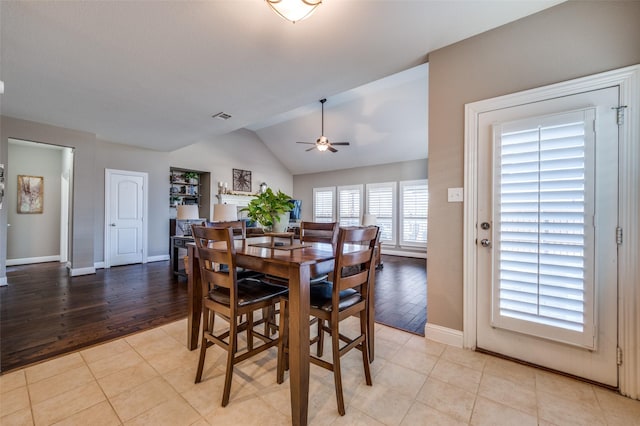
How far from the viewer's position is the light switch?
7.31 feet

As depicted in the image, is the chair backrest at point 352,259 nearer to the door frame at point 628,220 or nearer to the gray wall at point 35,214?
the door frame at point 628,220

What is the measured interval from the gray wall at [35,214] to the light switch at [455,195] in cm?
780

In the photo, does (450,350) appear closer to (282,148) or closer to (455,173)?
(455,173)

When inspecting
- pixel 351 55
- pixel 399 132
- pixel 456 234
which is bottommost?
pixel 456 234

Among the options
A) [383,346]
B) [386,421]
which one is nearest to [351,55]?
[383,346]

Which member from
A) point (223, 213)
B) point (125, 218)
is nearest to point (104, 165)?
point (125, 218)

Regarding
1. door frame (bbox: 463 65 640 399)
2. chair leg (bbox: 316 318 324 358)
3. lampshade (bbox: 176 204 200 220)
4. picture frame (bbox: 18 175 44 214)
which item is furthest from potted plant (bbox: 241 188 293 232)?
picture frame (bbox: 18 175 44 214)

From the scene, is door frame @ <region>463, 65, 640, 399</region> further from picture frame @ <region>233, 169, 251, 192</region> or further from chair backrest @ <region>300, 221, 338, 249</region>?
picture frame @ <region>233, 169, 251, 192</region>

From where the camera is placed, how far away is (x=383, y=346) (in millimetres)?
2242

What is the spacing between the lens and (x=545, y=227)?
1.85 m

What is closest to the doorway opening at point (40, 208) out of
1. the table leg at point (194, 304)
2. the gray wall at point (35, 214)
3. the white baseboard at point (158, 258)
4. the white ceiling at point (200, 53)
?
the gray wall at point (35, 214)

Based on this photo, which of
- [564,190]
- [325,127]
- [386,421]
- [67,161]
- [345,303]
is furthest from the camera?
[325,127]

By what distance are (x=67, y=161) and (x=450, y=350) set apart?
734 cm

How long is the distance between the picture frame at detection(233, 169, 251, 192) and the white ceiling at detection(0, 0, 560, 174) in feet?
11.4
